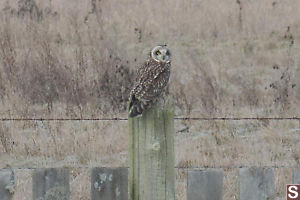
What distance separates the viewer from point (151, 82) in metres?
3.92

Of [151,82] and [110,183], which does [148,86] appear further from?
[110,183]

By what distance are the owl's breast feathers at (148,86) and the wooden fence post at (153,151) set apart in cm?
5

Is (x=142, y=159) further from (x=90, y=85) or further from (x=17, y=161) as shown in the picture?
(x=90, y=85)

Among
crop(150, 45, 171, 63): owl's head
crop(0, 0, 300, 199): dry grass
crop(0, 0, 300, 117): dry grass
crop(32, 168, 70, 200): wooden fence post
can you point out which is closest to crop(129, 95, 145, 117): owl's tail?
crop(32, 168, 70, 200): wooden fence post

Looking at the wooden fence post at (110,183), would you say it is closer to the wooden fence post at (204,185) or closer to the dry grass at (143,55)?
the wooden fence post at (204,185)

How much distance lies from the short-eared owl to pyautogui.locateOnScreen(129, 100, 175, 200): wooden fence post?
2.0 inches

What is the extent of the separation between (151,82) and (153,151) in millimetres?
947

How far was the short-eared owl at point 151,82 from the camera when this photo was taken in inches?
122

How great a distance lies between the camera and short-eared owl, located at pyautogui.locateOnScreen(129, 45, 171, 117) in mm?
3100

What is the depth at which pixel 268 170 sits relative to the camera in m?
3.21

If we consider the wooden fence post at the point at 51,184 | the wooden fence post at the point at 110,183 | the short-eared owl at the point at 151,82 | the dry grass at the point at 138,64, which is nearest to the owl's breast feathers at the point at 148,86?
the short-eared owl at the point at 151,82

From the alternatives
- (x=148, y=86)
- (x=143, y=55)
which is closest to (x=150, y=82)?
(x=148, y=86)

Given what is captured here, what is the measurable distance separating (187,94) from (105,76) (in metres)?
1.05

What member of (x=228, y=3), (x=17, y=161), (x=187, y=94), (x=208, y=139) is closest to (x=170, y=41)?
(x=228, y=3)
